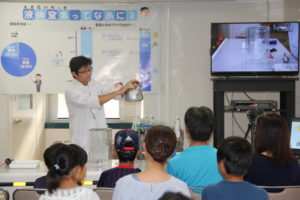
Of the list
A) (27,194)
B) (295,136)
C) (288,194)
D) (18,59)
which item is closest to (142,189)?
(27,194)

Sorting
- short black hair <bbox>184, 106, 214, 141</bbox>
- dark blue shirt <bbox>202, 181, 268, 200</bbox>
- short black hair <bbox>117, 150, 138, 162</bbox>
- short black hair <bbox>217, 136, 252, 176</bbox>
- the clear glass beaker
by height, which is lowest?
dark blue shirt <bbox>202, 181, 268, 200</bbox>

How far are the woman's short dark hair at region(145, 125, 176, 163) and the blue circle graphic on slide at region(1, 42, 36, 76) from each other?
10.3 ft

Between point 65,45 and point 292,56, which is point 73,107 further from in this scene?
point 292,56

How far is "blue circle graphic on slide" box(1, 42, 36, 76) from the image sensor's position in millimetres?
4488

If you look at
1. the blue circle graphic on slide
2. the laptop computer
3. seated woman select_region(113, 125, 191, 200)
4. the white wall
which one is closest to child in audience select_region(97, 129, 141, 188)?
seated woman select_region(113, 125, 191, 200)

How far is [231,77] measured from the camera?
14.1 feet

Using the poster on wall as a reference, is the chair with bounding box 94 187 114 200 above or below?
below

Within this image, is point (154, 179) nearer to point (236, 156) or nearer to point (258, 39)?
point (236, 156)

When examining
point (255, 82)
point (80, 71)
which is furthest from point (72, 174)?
point (255, 82)

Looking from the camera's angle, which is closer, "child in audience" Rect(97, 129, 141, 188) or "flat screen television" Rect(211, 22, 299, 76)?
"child in audience" Rect(97, 129, 141, 188)

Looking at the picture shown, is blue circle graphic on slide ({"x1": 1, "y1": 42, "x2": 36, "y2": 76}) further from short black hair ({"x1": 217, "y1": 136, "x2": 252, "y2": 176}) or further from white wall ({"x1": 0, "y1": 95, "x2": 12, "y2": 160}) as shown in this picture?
short black hair ({"x1": 217, "y1": 136, "x2": 252, "y2": 176})

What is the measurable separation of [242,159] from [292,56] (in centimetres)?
292

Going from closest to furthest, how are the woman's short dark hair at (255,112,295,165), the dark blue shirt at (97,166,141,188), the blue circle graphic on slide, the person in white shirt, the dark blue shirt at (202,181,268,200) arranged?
1. the dark blue shirt at (202,181,268,200)
2. the dark blue shirt at (97,166,141,188)
3. the woman's short dark hair at (255,112,295,165)
4. the person in white shirt
5. the blue circle graphic on slide

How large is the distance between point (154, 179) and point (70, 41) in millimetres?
3177
